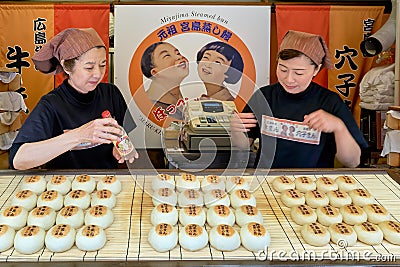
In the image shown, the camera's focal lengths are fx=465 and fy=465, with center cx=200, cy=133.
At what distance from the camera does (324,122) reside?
6.93 feet

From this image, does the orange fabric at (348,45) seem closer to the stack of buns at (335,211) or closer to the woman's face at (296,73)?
the woman's face at (296,73)

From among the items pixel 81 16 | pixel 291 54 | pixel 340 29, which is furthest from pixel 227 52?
pixel 291 54

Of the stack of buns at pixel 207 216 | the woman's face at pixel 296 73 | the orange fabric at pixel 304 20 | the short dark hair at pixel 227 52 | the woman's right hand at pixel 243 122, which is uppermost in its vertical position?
the orange fabric at pixel 304 20

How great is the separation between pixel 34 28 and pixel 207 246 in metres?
3.20

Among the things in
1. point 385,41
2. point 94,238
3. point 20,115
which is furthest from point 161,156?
point 94,238

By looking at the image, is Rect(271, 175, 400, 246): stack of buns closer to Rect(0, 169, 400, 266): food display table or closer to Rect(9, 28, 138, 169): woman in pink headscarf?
Rect(0, 169, 400, 266): food display table

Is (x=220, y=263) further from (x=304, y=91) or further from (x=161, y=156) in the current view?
(x=161, y=156)

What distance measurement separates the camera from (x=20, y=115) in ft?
12.5

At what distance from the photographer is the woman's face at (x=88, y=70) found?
2.13 meters

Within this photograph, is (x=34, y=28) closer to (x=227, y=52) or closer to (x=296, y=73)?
(x=227, y=52)

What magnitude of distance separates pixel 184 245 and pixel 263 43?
2.86 metres

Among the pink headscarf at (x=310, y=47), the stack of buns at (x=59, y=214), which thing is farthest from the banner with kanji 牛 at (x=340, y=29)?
the stack of buns at (x=59, y=214)

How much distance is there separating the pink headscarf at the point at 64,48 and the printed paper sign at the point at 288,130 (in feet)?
2.96

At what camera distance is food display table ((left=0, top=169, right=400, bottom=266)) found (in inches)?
47.6
